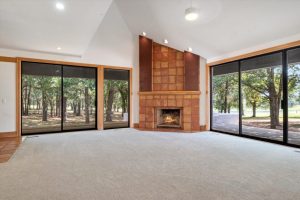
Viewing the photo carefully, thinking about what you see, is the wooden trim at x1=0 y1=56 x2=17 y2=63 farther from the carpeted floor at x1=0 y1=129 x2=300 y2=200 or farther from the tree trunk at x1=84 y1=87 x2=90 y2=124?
the carpeted floor at x1=0 y1=129 x2=300 y2=200

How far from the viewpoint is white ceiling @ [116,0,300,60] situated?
3.57 m

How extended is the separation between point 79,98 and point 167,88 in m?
3.20

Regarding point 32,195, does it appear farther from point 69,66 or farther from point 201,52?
point 201,52

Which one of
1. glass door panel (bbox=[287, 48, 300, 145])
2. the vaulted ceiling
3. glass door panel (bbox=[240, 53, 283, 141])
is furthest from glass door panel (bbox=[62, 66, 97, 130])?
glass door panel (bbox=[287, 48, 300, 145])

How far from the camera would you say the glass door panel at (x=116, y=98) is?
6805mm

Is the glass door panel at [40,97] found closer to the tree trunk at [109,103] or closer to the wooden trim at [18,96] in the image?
the wooden trim at [18,96]

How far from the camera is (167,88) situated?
6.75 metres

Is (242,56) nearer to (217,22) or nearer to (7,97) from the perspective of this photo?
(217,22)

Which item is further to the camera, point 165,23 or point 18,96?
point 18,96

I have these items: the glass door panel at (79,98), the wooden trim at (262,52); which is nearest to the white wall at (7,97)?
the glass door panel at (79,98)

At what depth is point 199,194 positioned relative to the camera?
2.06 metres

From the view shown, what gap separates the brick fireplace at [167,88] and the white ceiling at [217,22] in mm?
574

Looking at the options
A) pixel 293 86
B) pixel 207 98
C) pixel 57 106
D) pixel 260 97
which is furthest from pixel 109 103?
pixel 293 86

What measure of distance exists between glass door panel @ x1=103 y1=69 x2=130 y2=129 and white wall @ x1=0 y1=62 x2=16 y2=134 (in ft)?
9.03
